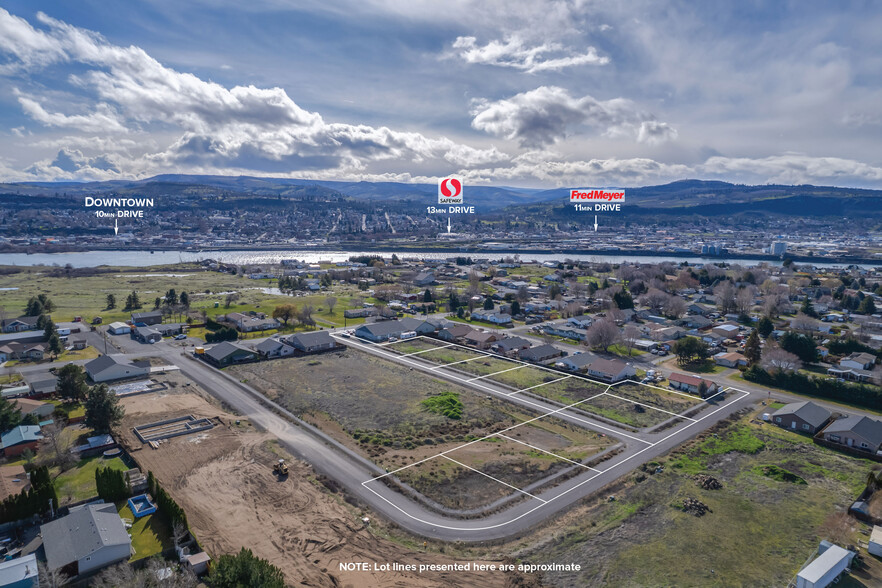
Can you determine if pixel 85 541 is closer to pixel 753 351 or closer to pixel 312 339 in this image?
pixel 312 339

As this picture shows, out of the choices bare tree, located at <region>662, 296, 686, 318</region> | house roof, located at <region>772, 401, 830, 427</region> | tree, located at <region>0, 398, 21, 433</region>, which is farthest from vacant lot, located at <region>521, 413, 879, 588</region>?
bare tree, located at <region>662, 296, 686, 318</region>

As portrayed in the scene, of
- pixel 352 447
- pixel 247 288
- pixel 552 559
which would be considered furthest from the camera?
pixel 247 288

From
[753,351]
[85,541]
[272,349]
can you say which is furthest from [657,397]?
[85,541]

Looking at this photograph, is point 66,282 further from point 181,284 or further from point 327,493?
point 327,493

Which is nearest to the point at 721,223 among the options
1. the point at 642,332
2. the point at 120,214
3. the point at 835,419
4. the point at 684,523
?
the point at 642,332

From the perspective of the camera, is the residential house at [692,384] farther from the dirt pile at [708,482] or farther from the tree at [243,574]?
the tree at [243,574]

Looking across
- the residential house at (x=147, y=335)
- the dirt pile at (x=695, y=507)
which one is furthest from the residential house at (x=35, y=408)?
the dirt pile at (x=695, y=507)
